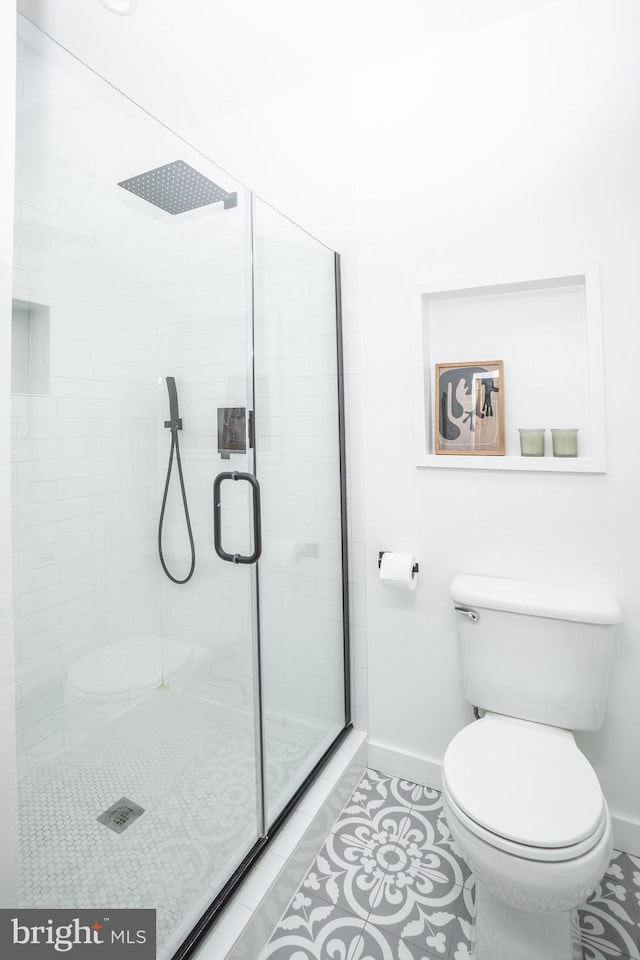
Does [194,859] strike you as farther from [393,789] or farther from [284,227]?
[284,227]

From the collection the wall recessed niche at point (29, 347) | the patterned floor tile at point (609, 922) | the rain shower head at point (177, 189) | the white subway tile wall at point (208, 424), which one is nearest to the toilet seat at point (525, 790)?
the patterned floor tile at point (609, 922)

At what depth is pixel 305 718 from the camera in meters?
1.79

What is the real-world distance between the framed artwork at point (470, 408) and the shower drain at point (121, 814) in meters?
1.40

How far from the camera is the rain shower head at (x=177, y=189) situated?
4.40 ft

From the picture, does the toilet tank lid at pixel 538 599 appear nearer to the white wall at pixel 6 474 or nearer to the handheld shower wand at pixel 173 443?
the handheld shower wand at pixel 173 443

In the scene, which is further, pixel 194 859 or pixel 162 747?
pixel 162 747

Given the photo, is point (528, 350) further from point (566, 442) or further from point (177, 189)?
point (177, 189)

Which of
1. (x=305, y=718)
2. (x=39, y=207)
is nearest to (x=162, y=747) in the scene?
(x=305, y=718)

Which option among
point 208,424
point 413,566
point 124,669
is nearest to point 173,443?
point 208,424

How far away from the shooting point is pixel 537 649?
1.55m

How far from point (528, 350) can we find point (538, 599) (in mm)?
809

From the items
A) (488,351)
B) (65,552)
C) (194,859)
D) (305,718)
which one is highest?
(488,351)

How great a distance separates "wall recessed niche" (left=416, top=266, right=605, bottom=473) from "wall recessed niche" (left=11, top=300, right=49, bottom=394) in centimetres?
119

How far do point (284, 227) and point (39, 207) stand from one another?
0.85m
